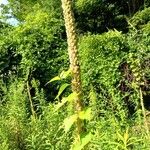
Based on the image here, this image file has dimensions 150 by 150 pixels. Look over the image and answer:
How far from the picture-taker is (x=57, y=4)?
21.1m

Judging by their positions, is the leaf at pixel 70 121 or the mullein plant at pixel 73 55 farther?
the leaf at pixel 70 121

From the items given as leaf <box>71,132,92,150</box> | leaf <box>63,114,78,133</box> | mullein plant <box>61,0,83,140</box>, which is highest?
mullein plant <box>61,0,83,140</box>

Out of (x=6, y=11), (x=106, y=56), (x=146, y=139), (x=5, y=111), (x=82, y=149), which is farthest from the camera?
(x=6, y=11)

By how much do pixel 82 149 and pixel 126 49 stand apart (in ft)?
35.5

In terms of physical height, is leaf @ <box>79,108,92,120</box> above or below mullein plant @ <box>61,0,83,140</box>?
below

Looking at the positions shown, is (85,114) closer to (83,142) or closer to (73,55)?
(83,142)

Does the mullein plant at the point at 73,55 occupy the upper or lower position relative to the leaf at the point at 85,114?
upper

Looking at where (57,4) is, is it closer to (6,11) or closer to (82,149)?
(6,11)

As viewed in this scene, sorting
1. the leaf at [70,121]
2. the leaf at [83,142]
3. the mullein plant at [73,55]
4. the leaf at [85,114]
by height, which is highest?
Answer: the mullein plant at [73,55]

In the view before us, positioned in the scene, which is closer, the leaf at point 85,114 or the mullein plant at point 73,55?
the mullein plant at point 73,55

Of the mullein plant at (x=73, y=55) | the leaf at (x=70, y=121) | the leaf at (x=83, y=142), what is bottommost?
the leaf at (x=83, y=142)

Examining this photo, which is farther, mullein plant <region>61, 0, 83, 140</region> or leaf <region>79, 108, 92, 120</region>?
leaf <region>79, 108, 92, 120</region>

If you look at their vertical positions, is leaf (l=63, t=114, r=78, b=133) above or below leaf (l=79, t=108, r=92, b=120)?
below

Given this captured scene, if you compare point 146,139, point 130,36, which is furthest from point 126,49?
point 146,139
